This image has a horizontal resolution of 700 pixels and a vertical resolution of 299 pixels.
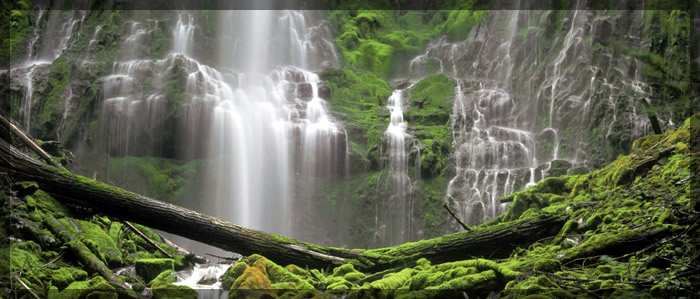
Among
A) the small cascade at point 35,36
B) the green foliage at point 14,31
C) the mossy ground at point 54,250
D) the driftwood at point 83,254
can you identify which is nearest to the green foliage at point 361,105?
the mossy ground at point 54,250

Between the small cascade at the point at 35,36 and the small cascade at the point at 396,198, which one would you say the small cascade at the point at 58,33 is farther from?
the small cascade at the point at 396,198

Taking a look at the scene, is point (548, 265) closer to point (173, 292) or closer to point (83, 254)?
point (173, 292)

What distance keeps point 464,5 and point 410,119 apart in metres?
7.10

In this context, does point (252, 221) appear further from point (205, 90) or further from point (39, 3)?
point (39, 3)

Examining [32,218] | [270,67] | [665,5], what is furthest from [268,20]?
[32,218]

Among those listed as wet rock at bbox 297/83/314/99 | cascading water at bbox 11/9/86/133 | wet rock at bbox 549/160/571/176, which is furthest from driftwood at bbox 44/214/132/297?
cascading water at bbox 11/9/86/133

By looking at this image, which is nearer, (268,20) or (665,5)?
(665,5)

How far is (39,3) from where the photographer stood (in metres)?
14.7

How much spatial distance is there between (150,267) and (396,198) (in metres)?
7.76

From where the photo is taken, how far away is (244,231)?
3.96 meters

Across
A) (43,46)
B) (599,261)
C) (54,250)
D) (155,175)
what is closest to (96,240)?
(54,250)

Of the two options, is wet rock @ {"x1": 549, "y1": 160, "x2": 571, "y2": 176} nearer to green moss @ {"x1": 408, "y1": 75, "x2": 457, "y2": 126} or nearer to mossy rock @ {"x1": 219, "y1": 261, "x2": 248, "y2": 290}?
green moss @ {"x1": 408, "y1": 75, "x2": 457, "y2": 126}

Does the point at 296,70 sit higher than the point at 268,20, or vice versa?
the point at 268,20

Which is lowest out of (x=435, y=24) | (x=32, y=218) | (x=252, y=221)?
(x=252, y=221)
